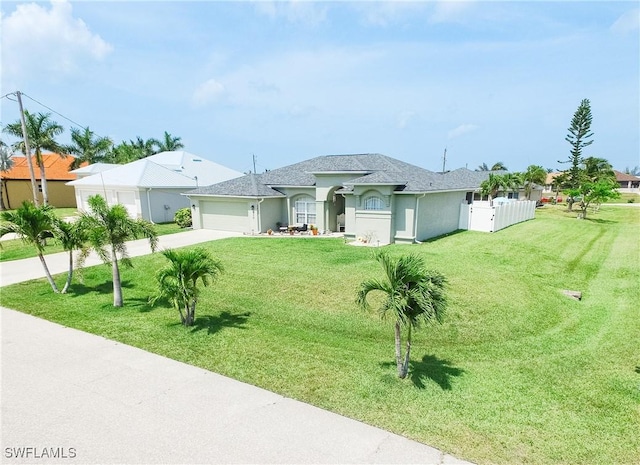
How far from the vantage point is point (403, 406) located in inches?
227

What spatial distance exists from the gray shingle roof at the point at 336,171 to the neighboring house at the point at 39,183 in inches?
1003

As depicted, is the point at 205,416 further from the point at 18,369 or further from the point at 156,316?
the point at 156,316

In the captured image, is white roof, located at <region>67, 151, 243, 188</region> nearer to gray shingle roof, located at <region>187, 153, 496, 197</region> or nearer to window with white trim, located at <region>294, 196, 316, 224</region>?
gray shingle roof, located at <region>187, 153, 496, 197</region>

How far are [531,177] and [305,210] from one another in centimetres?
3323

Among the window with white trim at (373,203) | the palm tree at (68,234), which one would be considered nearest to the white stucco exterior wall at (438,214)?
the window with white trim at (373,203)

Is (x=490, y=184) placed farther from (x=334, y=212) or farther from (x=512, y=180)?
(x=334, y=212)

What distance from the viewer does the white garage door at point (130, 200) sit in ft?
89.6

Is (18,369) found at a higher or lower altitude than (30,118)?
lower

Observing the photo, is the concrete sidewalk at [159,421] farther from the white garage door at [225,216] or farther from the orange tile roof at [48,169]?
the orange tile roof at [48,169]

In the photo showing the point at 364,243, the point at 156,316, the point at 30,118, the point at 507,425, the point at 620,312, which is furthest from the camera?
the point at 30,118

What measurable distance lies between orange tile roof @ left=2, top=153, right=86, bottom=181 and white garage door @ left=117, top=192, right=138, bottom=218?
643 inches

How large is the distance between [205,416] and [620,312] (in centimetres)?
1234

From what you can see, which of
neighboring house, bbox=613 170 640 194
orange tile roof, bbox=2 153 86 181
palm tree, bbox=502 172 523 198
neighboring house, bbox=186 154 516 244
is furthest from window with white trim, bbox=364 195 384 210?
neighboring house, bbox=613 170 640 194

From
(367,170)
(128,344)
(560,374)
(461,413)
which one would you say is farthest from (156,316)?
(367,170)
